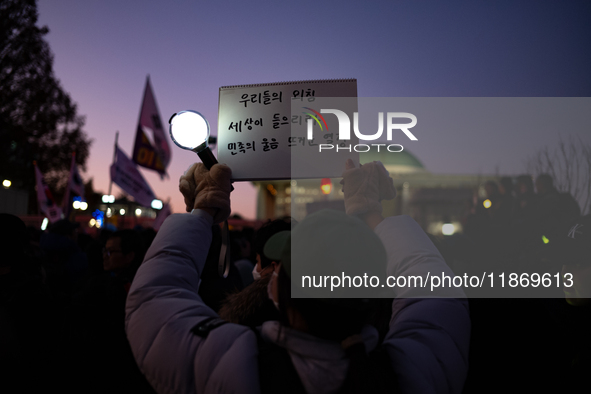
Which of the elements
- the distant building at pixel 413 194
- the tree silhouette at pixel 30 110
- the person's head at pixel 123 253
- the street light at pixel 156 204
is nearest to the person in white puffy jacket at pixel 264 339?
the person's head at pixel 123 253

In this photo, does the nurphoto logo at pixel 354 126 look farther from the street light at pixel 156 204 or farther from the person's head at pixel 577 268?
the street light at pixel 156 204

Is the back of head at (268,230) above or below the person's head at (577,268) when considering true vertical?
above

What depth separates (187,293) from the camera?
4.07 feet

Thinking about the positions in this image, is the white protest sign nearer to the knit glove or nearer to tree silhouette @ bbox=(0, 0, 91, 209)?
the knit glove

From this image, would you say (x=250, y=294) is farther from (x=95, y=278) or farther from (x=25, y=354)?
(x=95, y=278)

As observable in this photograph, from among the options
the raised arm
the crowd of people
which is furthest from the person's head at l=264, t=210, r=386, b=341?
the raised arm

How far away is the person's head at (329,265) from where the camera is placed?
109cm

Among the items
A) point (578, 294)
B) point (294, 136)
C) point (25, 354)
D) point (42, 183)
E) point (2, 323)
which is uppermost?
point (42, 183)

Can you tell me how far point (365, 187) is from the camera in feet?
5.74

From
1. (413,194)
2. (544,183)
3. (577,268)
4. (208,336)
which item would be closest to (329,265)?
(208,336)

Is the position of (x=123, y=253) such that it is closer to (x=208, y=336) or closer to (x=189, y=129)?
(x=189, y=129)

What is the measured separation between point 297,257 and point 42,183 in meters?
10.3

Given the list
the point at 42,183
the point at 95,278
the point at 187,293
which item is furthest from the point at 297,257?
the point at 42,183

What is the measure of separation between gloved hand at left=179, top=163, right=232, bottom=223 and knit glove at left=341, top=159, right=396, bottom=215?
566 millimetres
